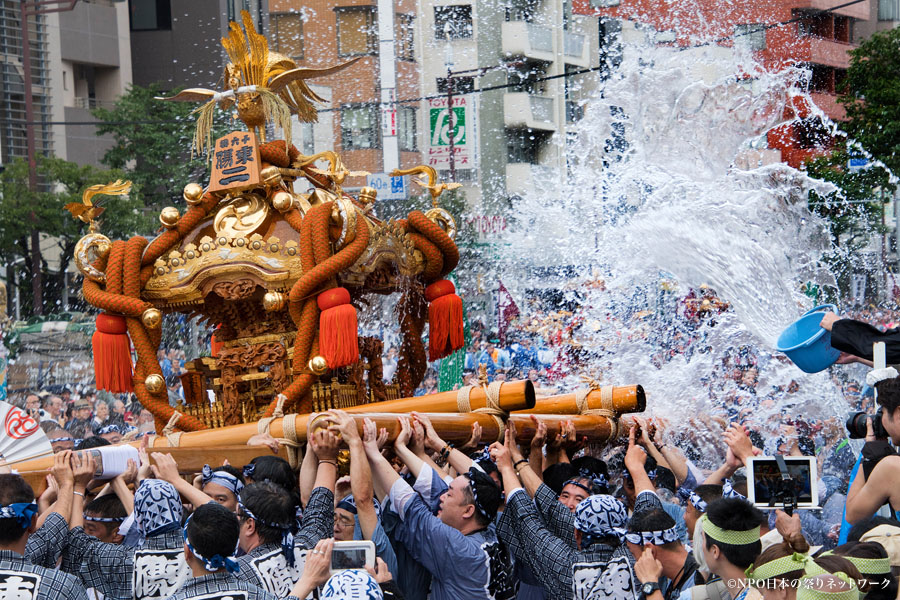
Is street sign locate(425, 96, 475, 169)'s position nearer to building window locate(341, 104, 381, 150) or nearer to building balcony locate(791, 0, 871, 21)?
building window locate(341, 104, 381, 150)

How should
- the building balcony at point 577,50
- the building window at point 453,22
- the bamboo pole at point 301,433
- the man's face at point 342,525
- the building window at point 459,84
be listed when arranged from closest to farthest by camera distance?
the man's face at point 342,525 < the bamboo pole at point 301,433 < the building window at point 459,84 < the building window at point 453,22 < the building balcony at point 577,50

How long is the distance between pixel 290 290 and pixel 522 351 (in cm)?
575

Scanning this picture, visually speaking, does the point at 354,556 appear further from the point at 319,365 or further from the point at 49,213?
the point at 49,213

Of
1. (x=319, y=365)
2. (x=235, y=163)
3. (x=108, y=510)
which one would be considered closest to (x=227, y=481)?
(x=108, y=510)

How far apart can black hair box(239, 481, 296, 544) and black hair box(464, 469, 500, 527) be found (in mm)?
571

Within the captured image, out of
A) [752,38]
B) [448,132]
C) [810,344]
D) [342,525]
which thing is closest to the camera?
[342,525]

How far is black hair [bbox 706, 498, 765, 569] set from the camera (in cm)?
339

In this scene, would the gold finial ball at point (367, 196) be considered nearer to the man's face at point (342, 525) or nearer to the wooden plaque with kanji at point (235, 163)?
the wooden plaque with kanji at point (235, 163)

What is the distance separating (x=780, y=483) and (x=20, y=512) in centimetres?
214

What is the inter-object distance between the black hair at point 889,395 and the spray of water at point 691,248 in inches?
113

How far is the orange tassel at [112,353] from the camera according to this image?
5.84 meters

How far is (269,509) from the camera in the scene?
3.81 meters

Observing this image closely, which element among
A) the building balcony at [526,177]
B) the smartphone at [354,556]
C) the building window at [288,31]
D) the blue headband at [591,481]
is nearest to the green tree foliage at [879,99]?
the building balcony at [526,177]

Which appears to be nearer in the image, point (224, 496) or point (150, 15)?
point (224, 496)
